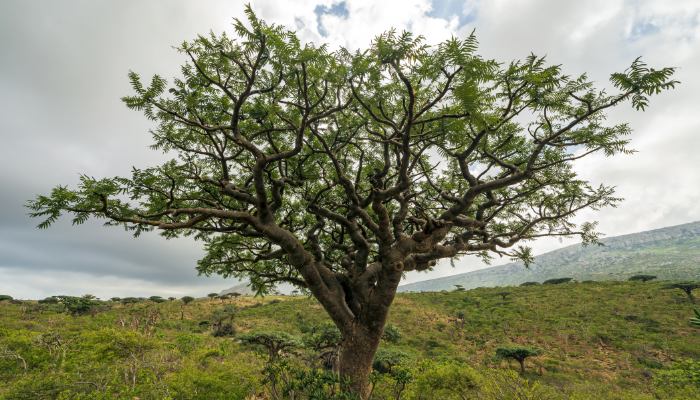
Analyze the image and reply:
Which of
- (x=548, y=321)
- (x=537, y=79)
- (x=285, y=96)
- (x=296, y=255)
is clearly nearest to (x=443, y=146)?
(x=537, y=79)

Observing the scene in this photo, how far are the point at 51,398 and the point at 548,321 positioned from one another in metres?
36.8

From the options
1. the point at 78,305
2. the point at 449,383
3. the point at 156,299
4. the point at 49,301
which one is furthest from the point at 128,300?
the point at 449,383

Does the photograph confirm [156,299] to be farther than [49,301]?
Yes

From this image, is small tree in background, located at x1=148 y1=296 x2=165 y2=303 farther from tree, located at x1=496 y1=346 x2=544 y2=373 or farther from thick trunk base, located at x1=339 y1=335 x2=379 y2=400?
tree, located at x1=496 y1=346 x2=544 y2=373

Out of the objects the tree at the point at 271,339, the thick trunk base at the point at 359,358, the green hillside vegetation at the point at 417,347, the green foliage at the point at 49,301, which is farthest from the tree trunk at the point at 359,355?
the green foliage at the point at 49,301

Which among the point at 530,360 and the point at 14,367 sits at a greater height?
the point at 14,367

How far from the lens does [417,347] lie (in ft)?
78.8

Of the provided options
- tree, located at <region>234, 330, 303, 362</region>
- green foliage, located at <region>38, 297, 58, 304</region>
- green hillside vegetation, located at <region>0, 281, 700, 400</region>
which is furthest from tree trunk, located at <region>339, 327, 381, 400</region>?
green foliage, located at <region>38, 297, 58, 304</region>

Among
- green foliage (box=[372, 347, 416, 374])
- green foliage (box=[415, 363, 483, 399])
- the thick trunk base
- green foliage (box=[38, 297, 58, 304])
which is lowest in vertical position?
green foliage (box=[372, 347, 416, 374])

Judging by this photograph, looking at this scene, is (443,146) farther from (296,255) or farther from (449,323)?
(449,323)

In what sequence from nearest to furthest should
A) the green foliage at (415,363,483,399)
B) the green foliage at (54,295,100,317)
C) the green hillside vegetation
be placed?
1. the green foliage at (415,363,483,399)
2. the green hillside vegetation
3. the green foliage at (54,295,100,317)

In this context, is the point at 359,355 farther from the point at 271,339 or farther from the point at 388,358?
the point at 388,358

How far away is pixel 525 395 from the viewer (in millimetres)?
6316

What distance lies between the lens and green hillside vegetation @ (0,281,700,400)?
8.01m
